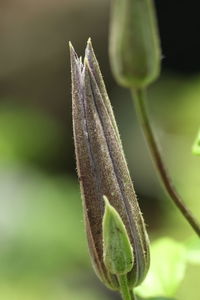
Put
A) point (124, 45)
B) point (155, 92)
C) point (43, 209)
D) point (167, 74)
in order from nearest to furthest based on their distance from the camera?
point (124, 45)
point (43, 209)
point (155, 92)
point (167, 74)

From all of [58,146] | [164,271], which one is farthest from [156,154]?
[58,146]

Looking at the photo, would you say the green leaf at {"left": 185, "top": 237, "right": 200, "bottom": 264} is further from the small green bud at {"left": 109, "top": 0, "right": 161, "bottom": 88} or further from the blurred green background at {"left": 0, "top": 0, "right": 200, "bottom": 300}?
the blurred green background at {"left": 0, "top": 0, "right": 200, "bottom": 300}

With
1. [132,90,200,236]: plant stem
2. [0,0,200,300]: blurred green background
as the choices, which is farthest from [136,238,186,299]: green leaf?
[0,0,200,300]: blurred green background

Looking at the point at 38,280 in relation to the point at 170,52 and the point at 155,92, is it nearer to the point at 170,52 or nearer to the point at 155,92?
the point at 155,92

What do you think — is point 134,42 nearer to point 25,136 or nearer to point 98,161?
point 98,161

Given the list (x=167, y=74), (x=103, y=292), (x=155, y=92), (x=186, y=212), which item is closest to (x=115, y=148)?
(x=186, y=212)

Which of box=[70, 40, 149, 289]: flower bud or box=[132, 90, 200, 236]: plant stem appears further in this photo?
box=[132, 90, 200, 236]: plant stem

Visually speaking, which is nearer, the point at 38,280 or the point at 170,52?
the point at 38,280
